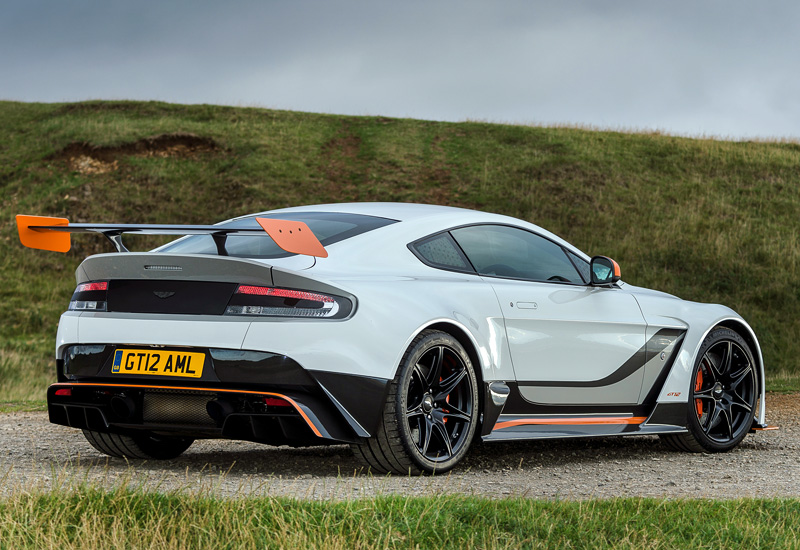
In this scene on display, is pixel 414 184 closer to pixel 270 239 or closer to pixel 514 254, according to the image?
pixel 514 254

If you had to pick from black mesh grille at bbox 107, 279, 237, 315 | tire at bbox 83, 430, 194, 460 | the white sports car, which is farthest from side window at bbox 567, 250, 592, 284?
tire at bbox 83, 430, 194, 460

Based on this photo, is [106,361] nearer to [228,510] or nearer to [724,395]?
[228,510]

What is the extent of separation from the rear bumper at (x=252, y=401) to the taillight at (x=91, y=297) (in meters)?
0.27

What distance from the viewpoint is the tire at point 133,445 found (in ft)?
17.7

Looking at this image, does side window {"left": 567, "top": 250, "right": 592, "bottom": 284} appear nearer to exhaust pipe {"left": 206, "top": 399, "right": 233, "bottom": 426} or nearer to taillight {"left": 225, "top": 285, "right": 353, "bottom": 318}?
taillight {"left": 225, "top": 285, "right": 353, "bottom": 318}

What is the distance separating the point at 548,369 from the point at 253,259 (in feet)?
6.54

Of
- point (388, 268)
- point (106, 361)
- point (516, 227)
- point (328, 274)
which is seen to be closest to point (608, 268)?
point (516, 227)

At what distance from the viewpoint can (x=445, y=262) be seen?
5.14m

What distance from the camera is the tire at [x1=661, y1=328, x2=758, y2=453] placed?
6.38 metres

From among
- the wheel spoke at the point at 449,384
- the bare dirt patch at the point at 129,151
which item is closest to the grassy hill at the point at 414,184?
the bare dirt patch at the point at 129,151

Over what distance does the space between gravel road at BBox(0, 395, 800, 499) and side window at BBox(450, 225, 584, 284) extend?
1.21 meters

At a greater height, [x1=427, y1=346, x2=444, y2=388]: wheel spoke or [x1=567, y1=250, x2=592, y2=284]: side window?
[x1=567, y1=250, x2=592, y2=284]: side window

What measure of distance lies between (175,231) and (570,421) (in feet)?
9.04

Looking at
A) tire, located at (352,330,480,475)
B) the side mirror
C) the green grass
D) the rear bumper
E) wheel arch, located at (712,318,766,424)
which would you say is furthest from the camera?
wheel arch, located at (712,318,766,424)
